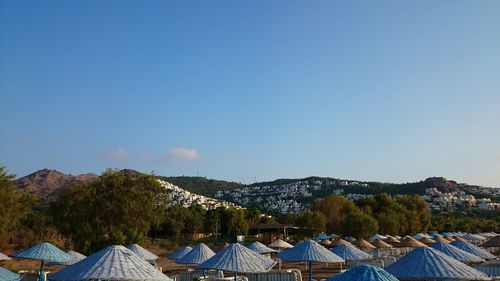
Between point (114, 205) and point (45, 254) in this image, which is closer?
point (45, 254)

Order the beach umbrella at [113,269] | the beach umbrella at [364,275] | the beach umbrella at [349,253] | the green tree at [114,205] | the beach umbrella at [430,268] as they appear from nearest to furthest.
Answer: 1. the beach umbrella at [364,275]
2. the beach umbrella at [113,269]
3. the beach umbrella at [430,268]
4. the beach umbrella at [349,253]
5. the green tree at [114,205]

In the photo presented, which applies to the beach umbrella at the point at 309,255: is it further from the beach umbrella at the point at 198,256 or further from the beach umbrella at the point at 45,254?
the beach umbrella at the point at 45,254

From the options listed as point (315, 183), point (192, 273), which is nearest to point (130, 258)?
point (192, 273)

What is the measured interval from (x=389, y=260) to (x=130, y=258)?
1822cm

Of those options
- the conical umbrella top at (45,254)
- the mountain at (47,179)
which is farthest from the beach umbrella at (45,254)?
the mountain at (47,179)

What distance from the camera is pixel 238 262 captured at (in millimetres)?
13430

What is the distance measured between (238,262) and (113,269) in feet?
14.9

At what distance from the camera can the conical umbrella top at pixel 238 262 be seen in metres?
13.3

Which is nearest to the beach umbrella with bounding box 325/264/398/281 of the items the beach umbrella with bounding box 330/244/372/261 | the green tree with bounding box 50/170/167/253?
the beach umbrella with bounding box 330/244/372/261

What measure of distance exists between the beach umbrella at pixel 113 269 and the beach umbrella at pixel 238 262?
3842 mm

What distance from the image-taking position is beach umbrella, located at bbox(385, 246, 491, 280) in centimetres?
941

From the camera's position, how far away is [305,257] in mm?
16234

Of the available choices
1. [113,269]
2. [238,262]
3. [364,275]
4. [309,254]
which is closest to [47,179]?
[309,254]

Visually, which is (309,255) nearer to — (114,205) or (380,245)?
(114,205)
